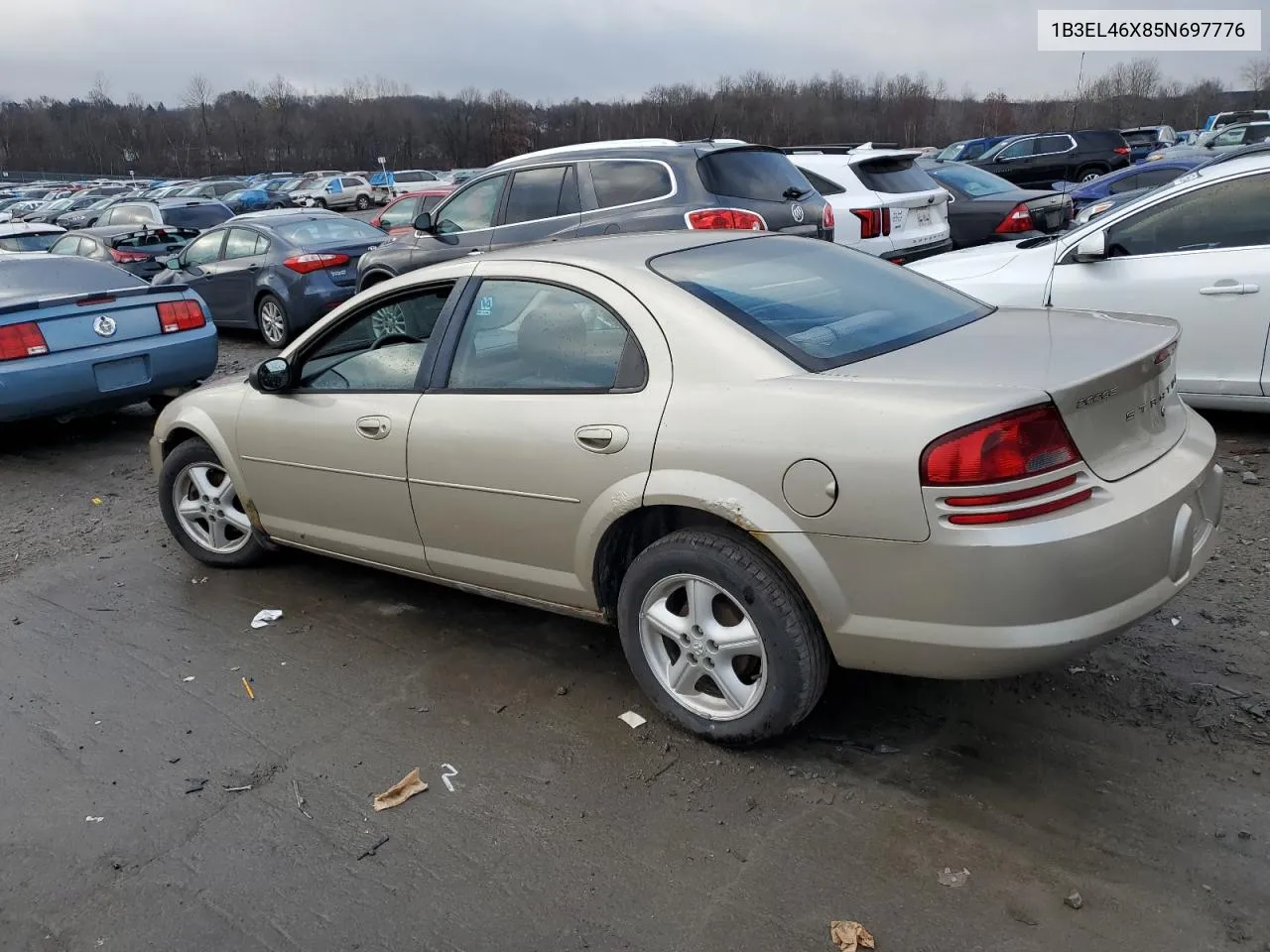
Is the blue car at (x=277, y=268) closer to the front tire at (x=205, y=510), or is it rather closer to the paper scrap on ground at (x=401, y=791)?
the front tire at (x=205, y=510)

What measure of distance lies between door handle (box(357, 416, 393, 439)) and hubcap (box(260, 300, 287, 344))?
7.75 metres

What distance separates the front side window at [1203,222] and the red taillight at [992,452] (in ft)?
13.0

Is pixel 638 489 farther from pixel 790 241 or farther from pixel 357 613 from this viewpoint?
pixel 357 613

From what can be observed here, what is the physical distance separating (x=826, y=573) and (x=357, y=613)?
2466 mm

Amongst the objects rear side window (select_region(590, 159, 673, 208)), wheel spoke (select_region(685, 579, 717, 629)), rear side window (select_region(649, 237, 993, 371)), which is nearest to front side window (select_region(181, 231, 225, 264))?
rear side window (select_region(590, 159, 673, 208))

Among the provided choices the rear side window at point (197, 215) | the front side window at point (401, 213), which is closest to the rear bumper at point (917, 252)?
the front side window at point (401, 213)

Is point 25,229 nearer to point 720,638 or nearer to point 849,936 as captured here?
point 720,638

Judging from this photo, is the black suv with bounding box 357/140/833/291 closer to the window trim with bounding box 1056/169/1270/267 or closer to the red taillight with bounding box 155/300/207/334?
the red taillight with bounding box 155/300/207/334

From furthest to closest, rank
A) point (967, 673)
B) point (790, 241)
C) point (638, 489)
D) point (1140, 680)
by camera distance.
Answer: point (790, 241)
point (1140, 680)
point (638, 489)
point (967, 673)

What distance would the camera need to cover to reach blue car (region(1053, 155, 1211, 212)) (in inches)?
562

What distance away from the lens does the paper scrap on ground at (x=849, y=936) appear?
2430 mm

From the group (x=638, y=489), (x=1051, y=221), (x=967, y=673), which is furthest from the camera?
(x=1051, y=221)

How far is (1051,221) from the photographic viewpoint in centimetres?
753

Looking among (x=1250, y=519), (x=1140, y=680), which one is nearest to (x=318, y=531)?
(x=1140, y=680)
